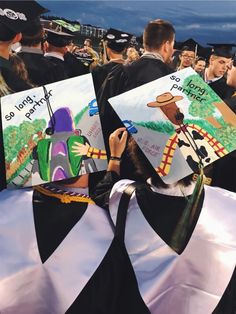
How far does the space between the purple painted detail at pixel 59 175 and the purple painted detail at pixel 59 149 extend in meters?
0.07

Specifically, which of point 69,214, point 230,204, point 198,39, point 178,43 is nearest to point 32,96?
point 69,214

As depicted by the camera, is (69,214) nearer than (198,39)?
Yes

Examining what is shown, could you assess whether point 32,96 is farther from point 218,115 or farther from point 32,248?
point 218,115

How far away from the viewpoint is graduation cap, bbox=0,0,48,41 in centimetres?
227

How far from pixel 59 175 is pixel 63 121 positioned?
224mm

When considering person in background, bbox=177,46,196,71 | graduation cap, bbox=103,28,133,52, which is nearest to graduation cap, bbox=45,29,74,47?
graduation cap, bbox=103,28,133,52

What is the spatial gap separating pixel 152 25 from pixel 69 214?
224cm

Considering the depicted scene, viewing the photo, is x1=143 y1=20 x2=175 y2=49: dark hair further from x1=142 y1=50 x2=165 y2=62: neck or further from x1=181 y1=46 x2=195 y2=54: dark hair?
x1=181 y1=46 x2=195 y2=54: dark hair

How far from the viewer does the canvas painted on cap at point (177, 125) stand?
1.90m

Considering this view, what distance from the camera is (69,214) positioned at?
1.95 metres

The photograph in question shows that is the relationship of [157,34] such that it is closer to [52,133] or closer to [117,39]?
[52,133]

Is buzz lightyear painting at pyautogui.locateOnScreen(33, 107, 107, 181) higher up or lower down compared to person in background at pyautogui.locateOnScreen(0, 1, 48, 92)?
lower down

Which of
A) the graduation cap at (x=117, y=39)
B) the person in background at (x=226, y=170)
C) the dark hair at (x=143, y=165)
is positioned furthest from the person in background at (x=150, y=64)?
the graduation cap at (x=117, y=39)

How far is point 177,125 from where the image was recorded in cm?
193
